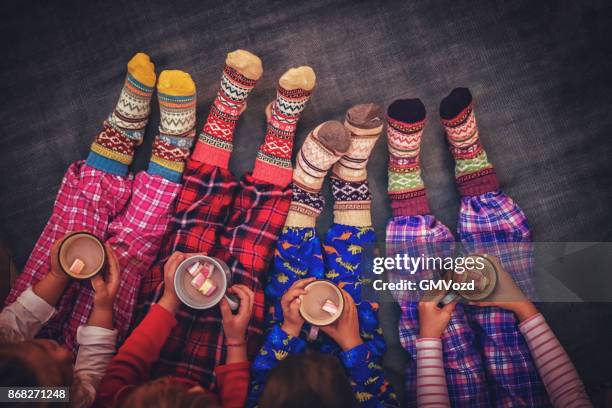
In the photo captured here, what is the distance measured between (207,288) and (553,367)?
2.51 ft

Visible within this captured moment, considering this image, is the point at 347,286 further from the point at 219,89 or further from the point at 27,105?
the point at 27,105

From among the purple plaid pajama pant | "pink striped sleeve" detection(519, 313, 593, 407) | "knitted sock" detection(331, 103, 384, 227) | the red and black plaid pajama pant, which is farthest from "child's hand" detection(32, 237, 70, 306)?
"pink striped sleeve" detection(519, 313, 593, 407)

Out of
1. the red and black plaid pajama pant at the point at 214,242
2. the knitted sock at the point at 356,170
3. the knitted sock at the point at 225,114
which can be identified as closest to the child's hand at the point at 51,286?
the red and black plaid pajama pant at the point at 214,242

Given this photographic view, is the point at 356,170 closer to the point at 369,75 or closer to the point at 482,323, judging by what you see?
the point at 369,75

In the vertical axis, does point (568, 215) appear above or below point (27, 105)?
below

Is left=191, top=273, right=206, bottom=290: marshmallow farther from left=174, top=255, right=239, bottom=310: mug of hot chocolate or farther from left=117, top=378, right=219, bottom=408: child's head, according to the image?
left=117, top=378, right=219, bottom=408: child's head

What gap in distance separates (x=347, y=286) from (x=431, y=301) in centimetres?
20

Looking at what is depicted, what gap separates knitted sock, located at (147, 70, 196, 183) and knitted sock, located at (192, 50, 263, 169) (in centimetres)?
4

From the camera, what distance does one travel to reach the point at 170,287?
3.24ft

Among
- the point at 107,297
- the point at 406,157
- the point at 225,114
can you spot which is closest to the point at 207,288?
the point at 107,297

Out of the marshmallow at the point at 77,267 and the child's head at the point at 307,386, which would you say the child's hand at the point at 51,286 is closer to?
the marshmallow at the point at 77,267

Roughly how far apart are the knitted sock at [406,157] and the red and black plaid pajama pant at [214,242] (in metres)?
0.28

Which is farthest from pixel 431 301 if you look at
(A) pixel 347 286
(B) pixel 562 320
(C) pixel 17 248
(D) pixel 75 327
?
(C) pixel 17 248

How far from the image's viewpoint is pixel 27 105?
1.21 metres
